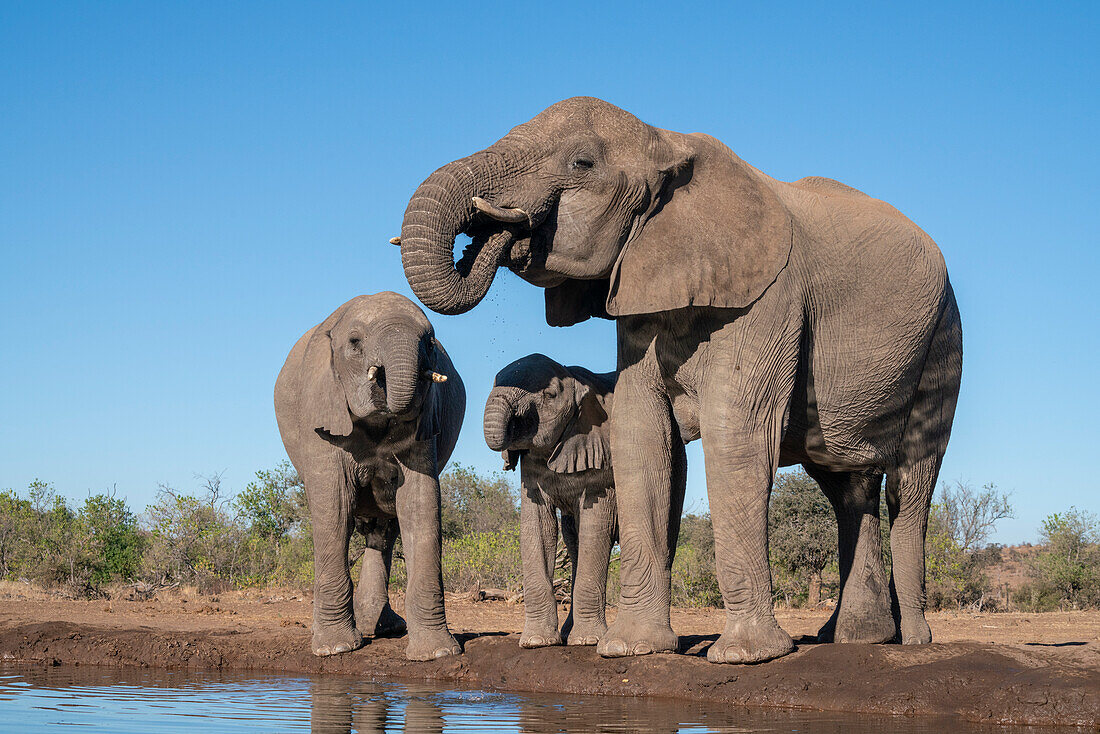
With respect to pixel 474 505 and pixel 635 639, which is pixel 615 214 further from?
pixel 474 505

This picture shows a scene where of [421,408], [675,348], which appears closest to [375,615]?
[421,408]

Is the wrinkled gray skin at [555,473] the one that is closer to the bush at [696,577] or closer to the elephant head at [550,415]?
the elephant head at [550,415]

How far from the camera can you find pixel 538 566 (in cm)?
845

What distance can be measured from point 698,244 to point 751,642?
93.6 inches

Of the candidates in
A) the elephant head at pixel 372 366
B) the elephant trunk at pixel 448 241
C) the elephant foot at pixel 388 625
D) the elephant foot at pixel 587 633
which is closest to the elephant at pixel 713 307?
the elephant trunk at pixel 448 241

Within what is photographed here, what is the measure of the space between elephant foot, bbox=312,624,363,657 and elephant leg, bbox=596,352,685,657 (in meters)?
2.19

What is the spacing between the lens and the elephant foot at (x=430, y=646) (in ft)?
27.8

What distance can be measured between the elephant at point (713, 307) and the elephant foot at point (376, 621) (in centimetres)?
276

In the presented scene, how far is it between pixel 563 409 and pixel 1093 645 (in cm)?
375

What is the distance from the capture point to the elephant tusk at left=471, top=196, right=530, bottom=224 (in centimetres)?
651

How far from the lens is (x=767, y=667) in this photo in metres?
6.88

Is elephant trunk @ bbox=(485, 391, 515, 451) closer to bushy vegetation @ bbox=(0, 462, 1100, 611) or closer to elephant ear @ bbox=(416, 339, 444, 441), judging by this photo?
elephant ear @ bbox=(416, 339, 444, 441)

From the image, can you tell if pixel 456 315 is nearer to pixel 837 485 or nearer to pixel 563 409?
pixel 563 409

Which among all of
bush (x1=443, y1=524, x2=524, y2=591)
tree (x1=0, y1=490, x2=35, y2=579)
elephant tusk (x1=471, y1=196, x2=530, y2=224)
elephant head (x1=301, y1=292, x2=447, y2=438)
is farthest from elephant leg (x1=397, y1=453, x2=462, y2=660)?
tree (x1=0, y1=490, x2=35, y2=579)
